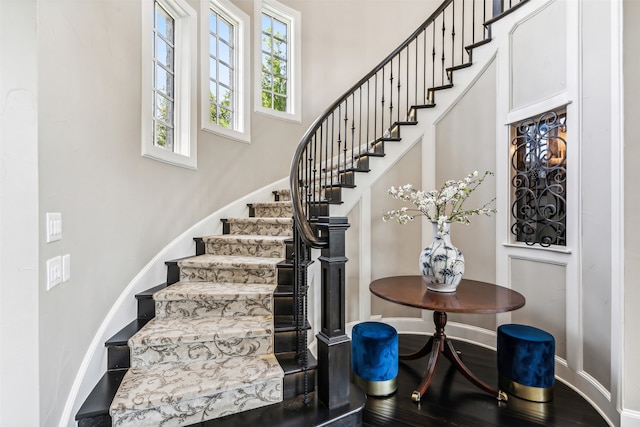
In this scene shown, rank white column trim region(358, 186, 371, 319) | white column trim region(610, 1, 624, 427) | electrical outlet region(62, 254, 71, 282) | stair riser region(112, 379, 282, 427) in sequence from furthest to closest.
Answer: white column trim region(358, 186, 371, 319), white column trim region(610, 1, 624, 427), stair riser region(112, 379, 282, 427), electrical outlet region(62, 254, 71, 282)

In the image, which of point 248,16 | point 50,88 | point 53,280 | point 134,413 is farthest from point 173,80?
point 134,413

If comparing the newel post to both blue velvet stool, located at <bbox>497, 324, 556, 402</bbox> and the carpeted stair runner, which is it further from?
blue velvet stool, located at <bbox>497, 324, 556, 402</bbox>

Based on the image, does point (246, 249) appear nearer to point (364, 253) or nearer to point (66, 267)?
point (364, 253)

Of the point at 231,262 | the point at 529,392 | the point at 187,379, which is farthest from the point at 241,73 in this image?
the point at 529,392

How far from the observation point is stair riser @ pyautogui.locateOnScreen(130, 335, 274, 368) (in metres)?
1.85

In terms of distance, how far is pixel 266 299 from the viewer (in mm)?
2211

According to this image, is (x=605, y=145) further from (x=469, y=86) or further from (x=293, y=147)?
(x=293, y=147)

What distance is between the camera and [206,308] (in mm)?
2201

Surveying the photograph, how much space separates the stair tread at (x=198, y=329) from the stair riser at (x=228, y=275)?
355mm

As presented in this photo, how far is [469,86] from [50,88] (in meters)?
3.18

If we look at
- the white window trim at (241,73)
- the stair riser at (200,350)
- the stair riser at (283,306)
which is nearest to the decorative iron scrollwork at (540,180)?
the stair riser at (283,306)

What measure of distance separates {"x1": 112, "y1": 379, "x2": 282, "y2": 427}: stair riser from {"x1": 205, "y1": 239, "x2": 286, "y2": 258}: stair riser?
1.14 m

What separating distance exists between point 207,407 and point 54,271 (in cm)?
100

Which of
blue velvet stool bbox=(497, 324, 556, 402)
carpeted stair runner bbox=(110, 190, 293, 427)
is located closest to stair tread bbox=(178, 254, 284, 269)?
carpeted stair runner bbox=(110, 190, 293, 427)
